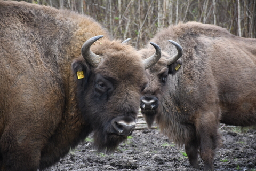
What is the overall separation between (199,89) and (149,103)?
1.23 m

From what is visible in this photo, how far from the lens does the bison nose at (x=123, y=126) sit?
3785mm

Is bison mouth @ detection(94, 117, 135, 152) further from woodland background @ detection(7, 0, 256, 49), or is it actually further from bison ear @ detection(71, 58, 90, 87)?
woodland background @ detection(7, 0, 256, 49)

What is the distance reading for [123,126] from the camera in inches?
150

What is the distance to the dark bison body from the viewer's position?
258 inches

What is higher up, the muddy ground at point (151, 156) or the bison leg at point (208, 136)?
the bison leg at point (208, 136)

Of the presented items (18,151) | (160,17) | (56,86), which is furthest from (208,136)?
(160,17)

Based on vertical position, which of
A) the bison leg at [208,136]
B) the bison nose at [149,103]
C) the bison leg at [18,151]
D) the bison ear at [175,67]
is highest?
the bison ear at [175,67]

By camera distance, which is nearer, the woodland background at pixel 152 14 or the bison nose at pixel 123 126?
the bison nose at pixel 123 126

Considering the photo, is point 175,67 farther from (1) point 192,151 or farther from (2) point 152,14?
(2) point 152,14

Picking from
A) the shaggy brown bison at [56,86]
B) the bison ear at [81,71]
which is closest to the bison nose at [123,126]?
the shaggy brown bison at [56,86]

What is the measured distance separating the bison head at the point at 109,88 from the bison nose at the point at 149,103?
194 centimetres

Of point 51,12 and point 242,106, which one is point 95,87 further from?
point 242,106

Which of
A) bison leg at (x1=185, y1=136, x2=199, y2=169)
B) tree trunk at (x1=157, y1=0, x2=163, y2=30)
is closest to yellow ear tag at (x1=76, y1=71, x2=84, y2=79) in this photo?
bison leg at (x1=185, y1=136, x2=199, y2=169)

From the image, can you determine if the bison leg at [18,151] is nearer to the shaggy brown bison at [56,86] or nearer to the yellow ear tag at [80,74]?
the shaggy brown bison at [56,86]
